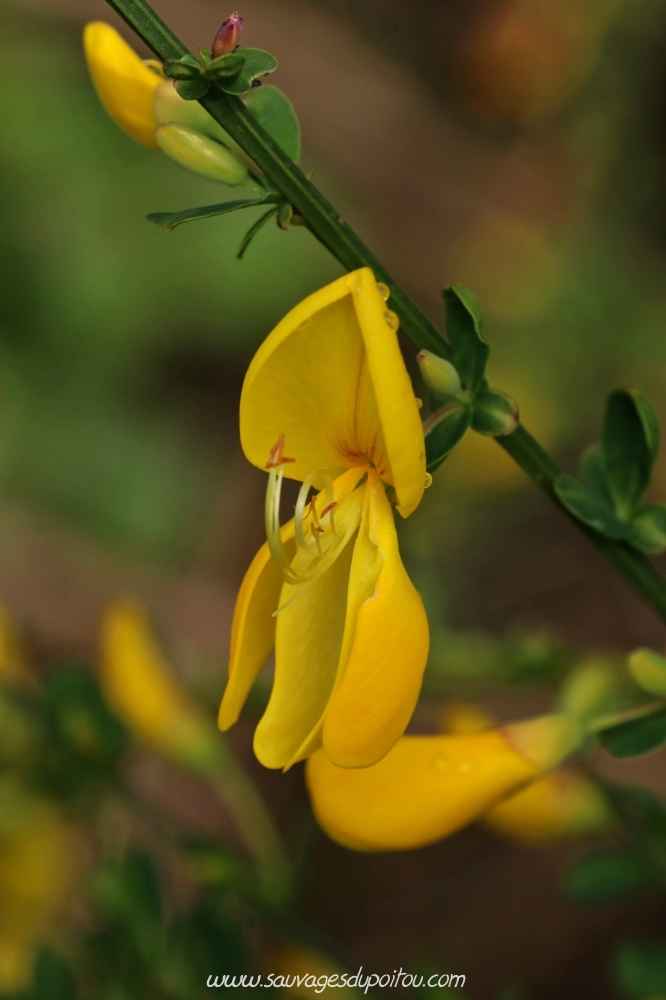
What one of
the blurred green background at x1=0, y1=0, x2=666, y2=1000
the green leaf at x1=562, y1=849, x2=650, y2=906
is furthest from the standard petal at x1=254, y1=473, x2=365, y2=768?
the blurred green background at x1=0, y1=0, x2=666, y2=1000

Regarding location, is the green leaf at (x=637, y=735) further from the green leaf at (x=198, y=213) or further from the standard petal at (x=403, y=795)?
the green leaf at (x=198, y=213)

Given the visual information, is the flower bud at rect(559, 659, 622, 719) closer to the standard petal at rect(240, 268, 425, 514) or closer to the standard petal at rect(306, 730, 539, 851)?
the standard petal at rect(306, 730, 539, 851)

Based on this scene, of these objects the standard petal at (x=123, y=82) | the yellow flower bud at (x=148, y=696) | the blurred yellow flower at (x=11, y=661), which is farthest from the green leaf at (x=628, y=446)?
the blurred yellow flower at (x=11, y=661)

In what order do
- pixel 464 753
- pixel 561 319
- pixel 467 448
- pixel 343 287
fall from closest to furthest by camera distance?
pixel 343 287
pixel 464 753
pixel 467 448
pixel 561 319

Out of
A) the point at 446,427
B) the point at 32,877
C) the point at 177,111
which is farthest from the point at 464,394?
the point at 32,877

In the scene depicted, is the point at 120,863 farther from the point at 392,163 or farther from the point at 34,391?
the point at 392,163

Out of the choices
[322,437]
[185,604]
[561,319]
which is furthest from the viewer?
[185,604]

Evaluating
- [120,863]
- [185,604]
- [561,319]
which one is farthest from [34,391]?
[120,863]
